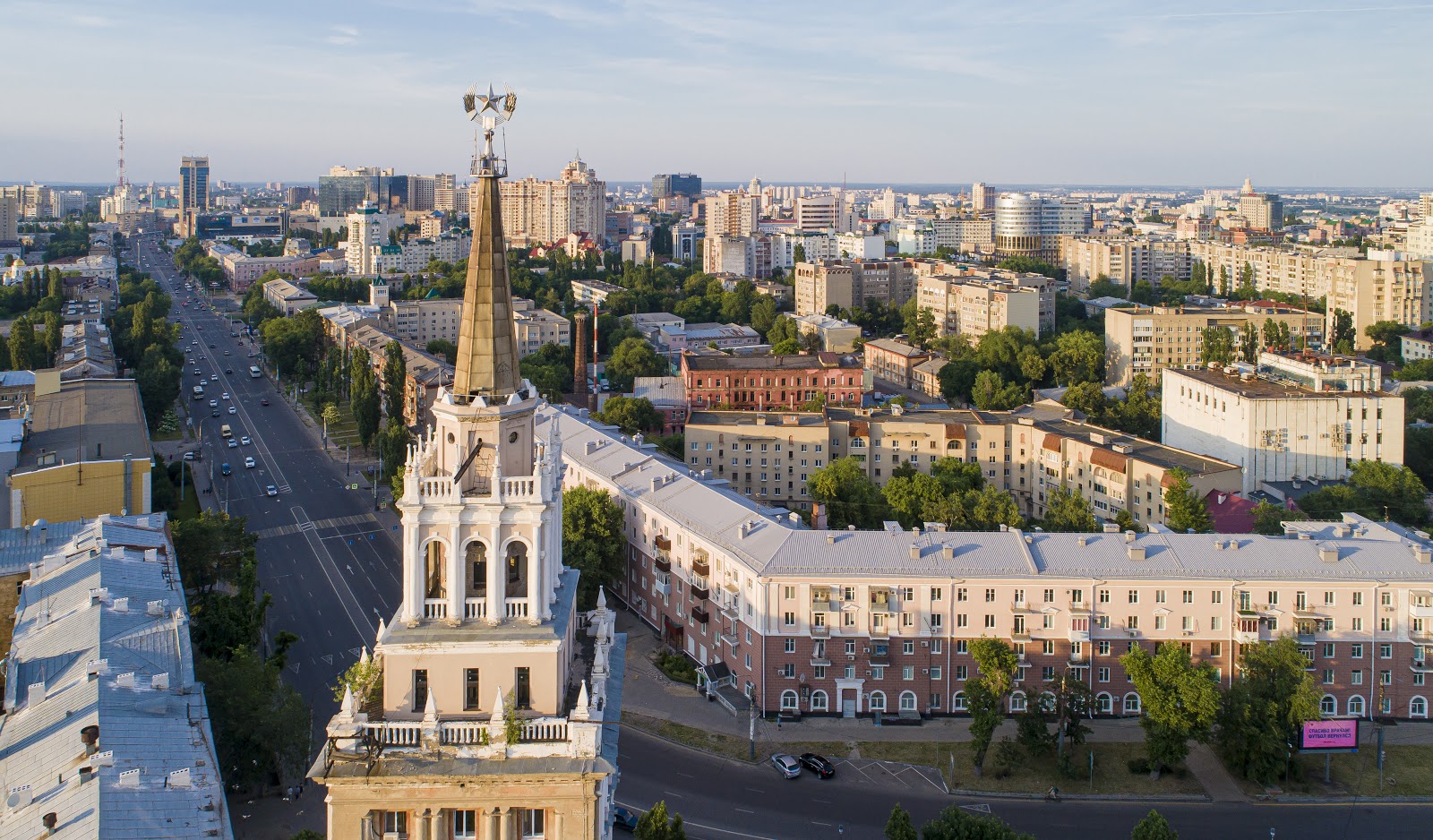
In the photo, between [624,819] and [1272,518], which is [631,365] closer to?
[1272,518]

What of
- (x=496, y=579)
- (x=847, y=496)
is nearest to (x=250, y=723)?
(x=496, y=579)

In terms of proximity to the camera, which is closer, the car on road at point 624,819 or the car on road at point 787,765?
the car on road at point 624,819

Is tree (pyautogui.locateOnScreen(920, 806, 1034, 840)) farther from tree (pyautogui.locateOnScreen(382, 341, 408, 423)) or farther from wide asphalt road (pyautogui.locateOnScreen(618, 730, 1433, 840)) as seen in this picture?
tree (pyautogui.locateOnScreen(382, 341, 408, 423))

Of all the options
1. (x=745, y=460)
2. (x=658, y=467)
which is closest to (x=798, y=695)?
(x=658, y=467)

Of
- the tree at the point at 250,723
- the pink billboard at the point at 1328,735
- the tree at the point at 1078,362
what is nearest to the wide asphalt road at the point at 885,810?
the pink billboard at the point at 1328,735

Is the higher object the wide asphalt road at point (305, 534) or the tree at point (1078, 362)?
the tree at point (1078, 362)

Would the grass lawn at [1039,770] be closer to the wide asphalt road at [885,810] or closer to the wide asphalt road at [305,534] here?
the wide asphalt road at [885,810]
